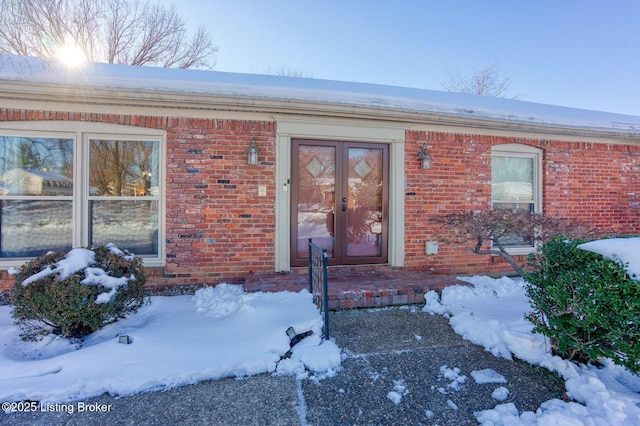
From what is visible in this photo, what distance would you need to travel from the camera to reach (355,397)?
2211mm

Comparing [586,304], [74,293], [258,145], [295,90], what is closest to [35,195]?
[74,293]

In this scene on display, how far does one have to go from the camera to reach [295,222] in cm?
479

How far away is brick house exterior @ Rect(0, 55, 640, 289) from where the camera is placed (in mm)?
4125

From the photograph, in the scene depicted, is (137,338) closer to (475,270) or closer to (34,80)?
(34,80)

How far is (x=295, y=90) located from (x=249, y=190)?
4.98ft

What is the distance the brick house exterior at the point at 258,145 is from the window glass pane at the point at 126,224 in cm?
10

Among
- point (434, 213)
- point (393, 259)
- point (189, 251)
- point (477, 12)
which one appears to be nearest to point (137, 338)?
point (189, 251)

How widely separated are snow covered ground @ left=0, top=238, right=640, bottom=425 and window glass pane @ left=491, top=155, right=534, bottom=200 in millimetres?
2679

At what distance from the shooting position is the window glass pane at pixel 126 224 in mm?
4449

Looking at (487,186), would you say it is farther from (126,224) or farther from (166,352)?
(126,224)

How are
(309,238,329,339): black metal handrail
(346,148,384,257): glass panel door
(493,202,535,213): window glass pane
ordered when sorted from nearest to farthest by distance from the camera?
(309,238,329,339): black metal handrail < (346,148,384,257): glass panel door < (493,202,535,213): window glass pane

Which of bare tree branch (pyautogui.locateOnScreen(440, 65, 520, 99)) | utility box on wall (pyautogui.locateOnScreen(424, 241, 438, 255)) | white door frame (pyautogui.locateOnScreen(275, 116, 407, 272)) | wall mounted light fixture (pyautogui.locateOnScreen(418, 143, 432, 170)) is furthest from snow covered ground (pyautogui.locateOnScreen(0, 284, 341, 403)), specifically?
bare tree branch (pyautogui.locateOnScreen(440, 65, 520, 99))

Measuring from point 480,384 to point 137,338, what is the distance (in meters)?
2.79

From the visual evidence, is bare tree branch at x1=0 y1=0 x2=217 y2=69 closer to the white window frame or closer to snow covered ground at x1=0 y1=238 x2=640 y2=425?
snow covered ground at x1=0 y1=238 x2=640 y2=425
